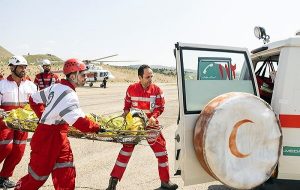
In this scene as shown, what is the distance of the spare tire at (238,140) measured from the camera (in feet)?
13.3

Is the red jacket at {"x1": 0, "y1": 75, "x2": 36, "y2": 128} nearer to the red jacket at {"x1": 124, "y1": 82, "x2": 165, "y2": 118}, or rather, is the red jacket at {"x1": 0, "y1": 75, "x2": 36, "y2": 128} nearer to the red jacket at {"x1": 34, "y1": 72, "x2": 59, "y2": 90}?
the red jacket at {"x1": 124, "y1": 82, "x2": 165, "y2": 118}

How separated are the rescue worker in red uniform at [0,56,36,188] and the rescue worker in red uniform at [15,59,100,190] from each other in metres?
1.80

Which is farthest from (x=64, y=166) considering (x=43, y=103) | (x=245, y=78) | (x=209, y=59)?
(x=245, y=78)

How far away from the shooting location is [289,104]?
4461 millimetres

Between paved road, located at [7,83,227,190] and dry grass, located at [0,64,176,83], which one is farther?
dry grass, located at [0,64,176,83]

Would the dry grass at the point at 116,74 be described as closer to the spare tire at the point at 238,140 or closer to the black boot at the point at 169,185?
the black boot at the point at 169,185

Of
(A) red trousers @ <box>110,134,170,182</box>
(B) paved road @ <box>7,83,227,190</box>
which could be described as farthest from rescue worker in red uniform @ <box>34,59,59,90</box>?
(A) red trousers @ <box>110,134,170,182</box>

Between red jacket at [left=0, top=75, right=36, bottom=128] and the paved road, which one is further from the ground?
red jacket at [left=0, top=75, right=36, bottom=128]

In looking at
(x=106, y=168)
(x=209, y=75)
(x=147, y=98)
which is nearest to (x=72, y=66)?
(x=209, y=75)

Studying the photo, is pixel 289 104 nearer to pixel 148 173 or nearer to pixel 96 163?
pixel 148 173

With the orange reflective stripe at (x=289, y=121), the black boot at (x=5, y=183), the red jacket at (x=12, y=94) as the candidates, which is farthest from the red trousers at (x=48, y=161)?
the orange reflective stripe at (x=289, y=121)

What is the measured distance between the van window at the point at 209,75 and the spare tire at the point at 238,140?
9.1 inches

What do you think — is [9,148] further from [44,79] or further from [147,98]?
[44,79]

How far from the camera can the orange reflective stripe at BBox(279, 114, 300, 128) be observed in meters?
4.45
